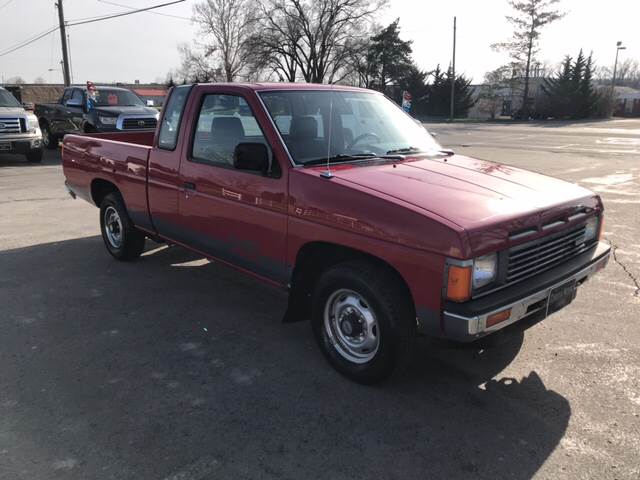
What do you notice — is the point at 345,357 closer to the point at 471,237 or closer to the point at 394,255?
the point at 394,255

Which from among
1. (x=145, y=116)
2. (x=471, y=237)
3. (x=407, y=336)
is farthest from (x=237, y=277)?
(x=145, y=116)

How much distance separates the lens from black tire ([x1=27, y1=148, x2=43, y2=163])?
14547 millimetres

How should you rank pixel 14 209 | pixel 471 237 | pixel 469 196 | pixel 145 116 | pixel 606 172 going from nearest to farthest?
pixel 471 237 < pixel 469 196 < pixel 14 209 < pixel 606 172 < pixel 145 116

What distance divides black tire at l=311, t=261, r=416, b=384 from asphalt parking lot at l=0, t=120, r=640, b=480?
0.50 ft

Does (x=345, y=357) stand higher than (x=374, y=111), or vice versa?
(x=374, y=111)

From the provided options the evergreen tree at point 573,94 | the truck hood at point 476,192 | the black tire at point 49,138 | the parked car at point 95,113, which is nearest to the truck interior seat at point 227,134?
the truck hood at point 476,192

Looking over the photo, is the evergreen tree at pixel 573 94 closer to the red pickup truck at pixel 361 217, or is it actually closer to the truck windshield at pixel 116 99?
the truck windshield at pixel 116 99

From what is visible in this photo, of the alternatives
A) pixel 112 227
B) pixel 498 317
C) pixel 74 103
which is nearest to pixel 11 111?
pixel 74 103

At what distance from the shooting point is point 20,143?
45.7ft

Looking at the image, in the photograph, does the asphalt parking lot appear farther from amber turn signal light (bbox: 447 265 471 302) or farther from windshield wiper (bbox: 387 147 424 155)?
windshield wiper (bbox: 387 147 424 155)

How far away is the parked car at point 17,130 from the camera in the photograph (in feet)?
44.4

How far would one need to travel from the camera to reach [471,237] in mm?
2803

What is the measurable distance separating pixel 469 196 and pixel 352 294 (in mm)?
965

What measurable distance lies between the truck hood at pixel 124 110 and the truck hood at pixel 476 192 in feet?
41.7
